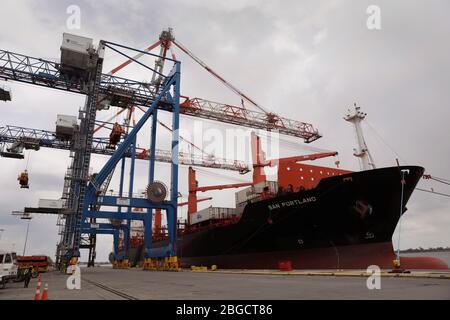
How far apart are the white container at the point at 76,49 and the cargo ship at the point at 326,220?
61.4 ft

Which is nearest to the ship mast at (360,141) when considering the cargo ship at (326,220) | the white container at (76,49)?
the cargo ship at (326,220)

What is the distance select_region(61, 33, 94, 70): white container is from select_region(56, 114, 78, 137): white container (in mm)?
10822

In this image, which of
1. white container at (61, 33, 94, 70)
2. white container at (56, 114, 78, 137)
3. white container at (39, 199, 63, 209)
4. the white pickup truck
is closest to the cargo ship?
the white pickup truck

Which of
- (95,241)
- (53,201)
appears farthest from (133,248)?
(53,201)

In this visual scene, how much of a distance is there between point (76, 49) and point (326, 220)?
24.3 m

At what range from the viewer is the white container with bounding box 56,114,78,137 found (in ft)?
125

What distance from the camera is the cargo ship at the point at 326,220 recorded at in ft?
65.7

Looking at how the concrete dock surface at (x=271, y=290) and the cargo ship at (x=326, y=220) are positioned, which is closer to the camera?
the concrete dock surface at (x=271, y=290)

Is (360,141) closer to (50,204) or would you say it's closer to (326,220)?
(326,220)

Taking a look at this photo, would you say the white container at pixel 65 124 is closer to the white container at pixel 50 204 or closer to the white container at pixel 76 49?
the white container at pixel 50 204

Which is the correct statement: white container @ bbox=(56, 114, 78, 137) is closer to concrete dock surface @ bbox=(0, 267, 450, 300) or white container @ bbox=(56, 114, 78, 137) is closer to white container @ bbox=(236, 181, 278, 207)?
white container @ bbox=(236, 181, 278, 207)

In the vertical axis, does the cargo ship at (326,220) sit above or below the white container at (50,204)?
below

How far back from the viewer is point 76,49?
1112 inches
